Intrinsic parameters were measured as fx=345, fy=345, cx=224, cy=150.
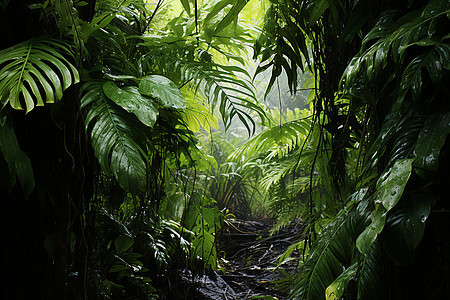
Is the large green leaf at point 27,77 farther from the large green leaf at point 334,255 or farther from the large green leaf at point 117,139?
the large green leaf at point 334,255

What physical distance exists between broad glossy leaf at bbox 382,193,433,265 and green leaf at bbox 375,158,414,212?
6 centimetres

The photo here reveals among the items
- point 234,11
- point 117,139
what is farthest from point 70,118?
point 234,11

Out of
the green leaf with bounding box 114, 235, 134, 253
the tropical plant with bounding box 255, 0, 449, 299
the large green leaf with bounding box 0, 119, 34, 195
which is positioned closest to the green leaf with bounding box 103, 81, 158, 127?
the large green leaf with bounding box 0, 119, 34, 195

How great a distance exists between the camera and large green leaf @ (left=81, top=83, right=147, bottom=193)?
0.84 metres

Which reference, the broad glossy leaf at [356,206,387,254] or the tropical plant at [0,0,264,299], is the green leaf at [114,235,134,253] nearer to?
the tropical plant at [0,0,264,299]

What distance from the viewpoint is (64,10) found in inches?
33.0

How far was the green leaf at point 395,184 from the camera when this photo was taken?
55 centimetres

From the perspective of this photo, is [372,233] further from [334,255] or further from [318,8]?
[318,8]

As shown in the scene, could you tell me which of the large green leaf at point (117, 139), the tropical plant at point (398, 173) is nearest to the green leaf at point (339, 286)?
the tropical plant at point (398, 173)

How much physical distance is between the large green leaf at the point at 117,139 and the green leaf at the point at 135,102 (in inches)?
1.4

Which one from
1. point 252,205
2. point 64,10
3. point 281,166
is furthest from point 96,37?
point 252,205

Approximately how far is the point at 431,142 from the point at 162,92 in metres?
0.67

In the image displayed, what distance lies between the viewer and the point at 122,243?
→ 1444mm

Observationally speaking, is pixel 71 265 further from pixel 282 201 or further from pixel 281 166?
pixel 282 201
